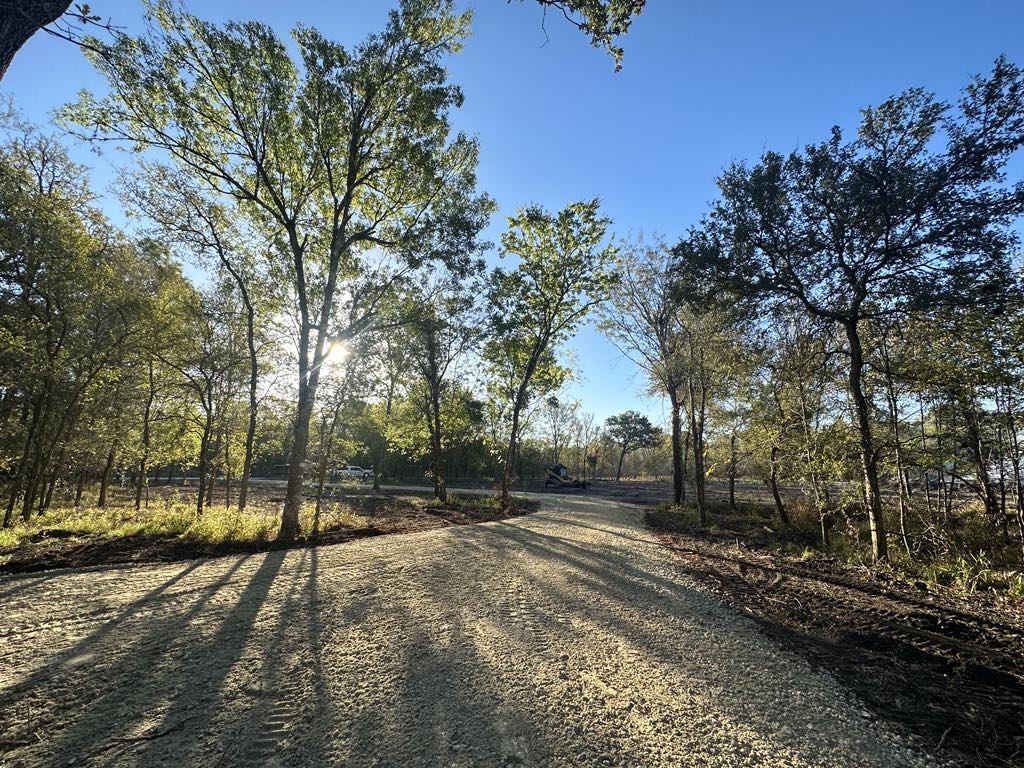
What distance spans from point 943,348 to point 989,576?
356 cm

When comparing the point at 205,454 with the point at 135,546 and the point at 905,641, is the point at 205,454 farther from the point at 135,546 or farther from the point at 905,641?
the point at 905,641

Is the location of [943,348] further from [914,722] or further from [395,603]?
[395,603]

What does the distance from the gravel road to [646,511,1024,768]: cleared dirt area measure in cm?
31

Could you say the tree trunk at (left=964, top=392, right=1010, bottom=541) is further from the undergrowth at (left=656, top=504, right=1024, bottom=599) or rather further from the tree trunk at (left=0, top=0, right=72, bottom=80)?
the tree trunk at (left=0, top=0, right=72, bottom=80)

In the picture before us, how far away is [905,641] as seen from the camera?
387 cm

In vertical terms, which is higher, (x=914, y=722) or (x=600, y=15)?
(x=600, y=15)

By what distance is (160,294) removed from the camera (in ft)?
42.1

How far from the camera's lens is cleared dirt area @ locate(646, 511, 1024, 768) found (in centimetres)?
260

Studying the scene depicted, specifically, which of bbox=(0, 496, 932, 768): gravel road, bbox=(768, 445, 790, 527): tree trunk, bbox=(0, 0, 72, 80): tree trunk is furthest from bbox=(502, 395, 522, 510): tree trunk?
bbox=(0, 0, 72, 80): tree trunk

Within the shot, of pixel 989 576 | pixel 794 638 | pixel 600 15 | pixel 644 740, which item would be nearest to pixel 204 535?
pixel 644 740

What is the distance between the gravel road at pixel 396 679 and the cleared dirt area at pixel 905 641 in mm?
315

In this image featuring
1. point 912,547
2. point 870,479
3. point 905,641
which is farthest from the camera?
point 912,547

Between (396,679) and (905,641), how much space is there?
475 centimetres

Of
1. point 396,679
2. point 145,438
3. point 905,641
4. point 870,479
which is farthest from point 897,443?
point 145,438
